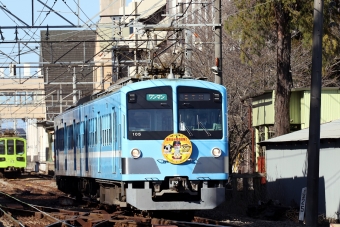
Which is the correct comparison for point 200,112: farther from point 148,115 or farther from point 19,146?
point 19,146

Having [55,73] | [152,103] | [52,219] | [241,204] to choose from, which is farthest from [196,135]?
[55,73]

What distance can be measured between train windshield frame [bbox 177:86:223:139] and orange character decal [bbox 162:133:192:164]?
0.21 metres

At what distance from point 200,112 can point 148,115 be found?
1007 millimetres

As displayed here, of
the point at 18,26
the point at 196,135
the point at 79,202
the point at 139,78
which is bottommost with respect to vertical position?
the point at 79,202

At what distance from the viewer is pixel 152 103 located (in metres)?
15.2

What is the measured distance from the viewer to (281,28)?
76.5ft

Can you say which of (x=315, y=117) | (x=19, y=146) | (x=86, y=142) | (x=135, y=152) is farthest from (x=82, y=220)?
(x=19, y=146)

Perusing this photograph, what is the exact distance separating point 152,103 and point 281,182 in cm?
740

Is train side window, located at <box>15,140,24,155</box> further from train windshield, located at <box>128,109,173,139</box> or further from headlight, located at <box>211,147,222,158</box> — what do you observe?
headlight, located at <box>211,147,222,158</box>

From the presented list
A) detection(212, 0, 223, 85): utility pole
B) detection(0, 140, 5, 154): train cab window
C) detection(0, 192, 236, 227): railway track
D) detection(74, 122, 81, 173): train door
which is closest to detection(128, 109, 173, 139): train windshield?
detection(0, 192, 236, 227): railway track

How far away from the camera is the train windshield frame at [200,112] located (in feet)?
49.9

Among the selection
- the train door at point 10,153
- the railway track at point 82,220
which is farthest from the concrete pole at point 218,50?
the train door at point 10,153

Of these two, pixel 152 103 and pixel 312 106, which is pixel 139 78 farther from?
pixel 312 106

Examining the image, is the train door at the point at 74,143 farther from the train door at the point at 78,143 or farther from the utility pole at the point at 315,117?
the utility pole at the point at 315,117
